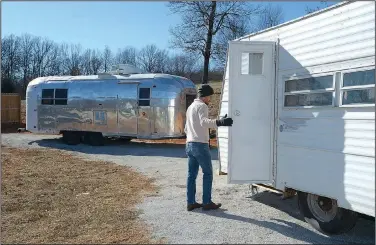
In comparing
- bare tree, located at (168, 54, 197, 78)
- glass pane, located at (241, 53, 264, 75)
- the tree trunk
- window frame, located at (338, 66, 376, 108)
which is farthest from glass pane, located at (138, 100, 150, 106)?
bare tree, located at (168, 54, 197, 78)

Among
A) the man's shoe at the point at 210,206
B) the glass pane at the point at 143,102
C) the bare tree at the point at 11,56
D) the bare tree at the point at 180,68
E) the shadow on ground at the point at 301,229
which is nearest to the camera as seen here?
the shadow on ground at the point at 301,229

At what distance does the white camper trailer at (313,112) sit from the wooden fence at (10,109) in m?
23.4

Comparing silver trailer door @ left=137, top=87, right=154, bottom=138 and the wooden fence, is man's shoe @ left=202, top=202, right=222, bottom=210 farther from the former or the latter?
the wooden fence

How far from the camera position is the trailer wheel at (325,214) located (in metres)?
5.05

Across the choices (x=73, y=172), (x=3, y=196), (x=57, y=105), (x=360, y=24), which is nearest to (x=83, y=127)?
(x=57, y=105)

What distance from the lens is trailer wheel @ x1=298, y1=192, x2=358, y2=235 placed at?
5.05 m

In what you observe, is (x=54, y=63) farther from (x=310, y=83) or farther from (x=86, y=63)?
(x=310, y=83)

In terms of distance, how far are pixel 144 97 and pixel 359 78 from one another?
35.8ft

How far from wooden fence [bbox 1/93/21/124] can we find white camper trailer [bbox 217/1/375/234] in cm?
2343

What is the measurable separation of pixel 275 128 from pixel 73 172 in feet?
20.4

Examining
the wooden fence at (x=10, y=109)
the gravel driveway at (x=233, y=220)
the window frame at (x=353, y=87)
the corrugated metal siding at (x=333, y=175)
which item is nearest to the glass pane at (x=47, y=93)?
the gravel driveway at (x=233, y=220)

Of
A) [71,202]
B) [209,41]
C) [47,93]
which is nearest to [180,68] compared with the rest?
[209,41]

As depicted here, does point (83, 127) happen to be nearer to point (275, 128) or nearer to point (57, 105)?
point (57, 105)

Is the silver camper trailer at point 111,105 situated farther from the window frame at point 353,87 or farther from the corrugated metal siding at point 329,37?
the window frame at point 353,87
